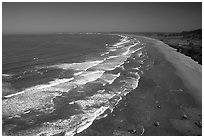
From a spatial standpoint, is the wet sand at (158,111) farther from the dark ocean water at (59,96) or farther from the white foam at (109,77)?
the white foam at (109,77)

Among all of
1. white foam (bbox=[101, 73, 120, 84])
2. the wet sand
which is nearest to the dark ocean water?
white foam (bbox=[101, 73, 120, 84])

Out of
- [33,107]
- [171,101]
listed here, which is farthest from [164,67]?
[33,107]

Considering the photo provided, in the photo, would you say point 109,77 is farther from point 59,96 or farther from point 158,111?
point 158,111

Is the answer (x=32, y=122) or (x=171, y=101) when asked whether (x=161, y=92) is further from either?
(x=32, y=122)

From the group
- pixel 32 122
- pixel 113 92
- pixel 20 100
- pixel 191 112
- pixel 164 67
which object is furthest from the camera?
pixel 164 67

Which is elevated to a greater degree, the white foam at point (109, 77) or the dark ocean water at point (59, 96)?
the white foam at point (109, 77)

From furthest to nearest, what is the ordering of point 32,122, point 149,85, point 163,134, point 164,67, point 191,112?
1. point 164,67
2. point 149,85
3. point 191,112
4. point 32,122
5. point 163,134

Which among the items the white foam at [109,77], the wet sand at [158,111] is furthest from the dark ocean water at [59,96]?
the wet sand at [158,111]

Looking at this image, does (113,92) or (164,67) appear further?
(164,67)
